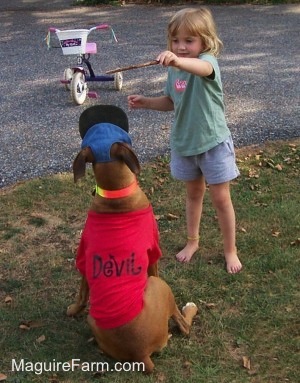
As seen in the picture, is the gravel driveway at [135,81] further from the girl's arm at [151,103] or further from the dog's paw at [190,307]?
the dog's paw at [190,307]

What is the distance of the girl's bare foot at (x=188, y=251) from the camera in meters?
4.16

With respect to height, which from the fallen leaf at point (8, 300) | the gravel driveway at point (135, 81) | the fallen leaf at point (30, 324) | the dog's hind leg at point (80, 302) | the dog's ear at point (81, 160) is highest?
the dog's ear at point (81, 160)

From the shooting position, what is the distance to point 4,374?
318 cm

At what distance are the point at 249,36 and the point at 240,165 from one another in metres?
5.75

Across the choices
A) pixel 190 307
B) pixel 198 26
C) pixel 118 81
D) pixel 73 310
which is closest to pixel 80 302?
pixel 73 310

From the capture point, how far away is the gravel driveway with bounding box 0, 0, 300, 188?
20.3ft

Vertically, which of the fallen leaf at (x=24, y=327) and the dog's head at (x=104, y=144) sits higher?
the dog's head at (x=104, y=144)

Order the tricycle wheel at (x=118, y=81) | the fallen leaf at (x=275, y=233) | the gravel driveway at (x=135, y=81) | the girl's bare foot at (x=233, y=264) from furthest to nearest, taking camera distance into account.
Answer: the tricycle wheel at (x=118, y=81)
the gravel driveway at (x=135, y=81)
the fallen leaf at (x=275, y=233)
the girl's bare foot at (x=233, y=264)

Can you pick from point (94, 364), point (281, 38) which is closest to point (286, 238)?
point (94, 364)

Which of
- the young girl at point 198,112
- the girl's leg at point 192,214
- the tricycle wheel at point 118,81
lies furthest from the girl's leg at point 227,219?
the tricycle wheel at point 118,81

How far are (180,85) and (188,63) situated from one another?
419 mm

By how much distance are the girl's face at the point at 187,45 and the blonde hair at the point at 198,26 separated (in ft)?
0.07

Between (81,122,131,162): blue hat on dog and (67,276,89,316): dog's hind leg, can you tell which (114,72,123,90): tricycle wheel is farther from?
(81,122,131,162): blue hat on dog

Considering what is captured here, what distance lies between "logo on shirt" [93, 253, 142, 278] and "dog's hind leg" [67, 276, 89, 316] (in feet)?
1.72
